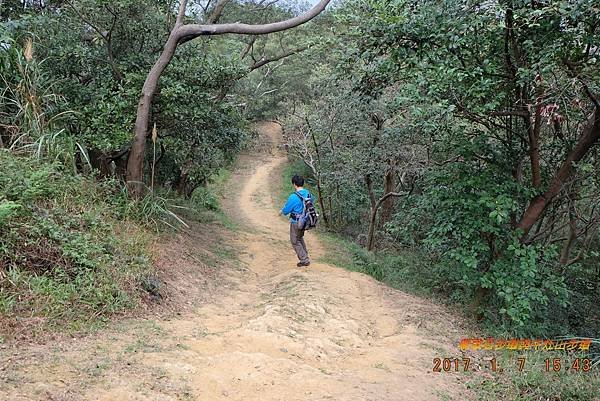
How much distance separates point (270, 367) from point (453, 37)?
4218 mm

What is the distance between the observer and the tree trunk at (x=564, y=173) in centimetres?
615

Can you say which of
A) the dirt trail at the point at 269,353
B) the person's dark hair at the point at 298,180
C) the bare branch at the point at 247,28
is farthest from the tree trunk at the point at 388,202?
the bare branch at the point at 247,28

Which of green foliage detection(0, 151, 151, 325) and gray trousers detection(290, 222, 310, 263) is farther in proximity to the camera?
gray trousers detection(290, 222, 310, 263)

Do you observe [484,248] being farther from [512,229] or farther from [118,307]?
[118,307]

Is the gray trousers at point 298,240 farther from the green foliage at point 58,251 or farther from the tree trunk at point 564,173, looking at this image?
the tree trunk at point 564,173

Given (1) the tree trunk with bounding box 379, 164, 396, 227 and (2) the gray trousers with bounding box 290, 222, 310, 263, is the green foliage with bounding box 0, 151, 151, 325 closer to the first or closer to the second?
(2) the gray trousers with bounding box 290, 222, 310, 263

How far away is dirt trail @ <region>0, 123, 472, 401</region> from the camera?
3.37m

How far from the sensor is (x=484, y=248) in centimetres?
634
